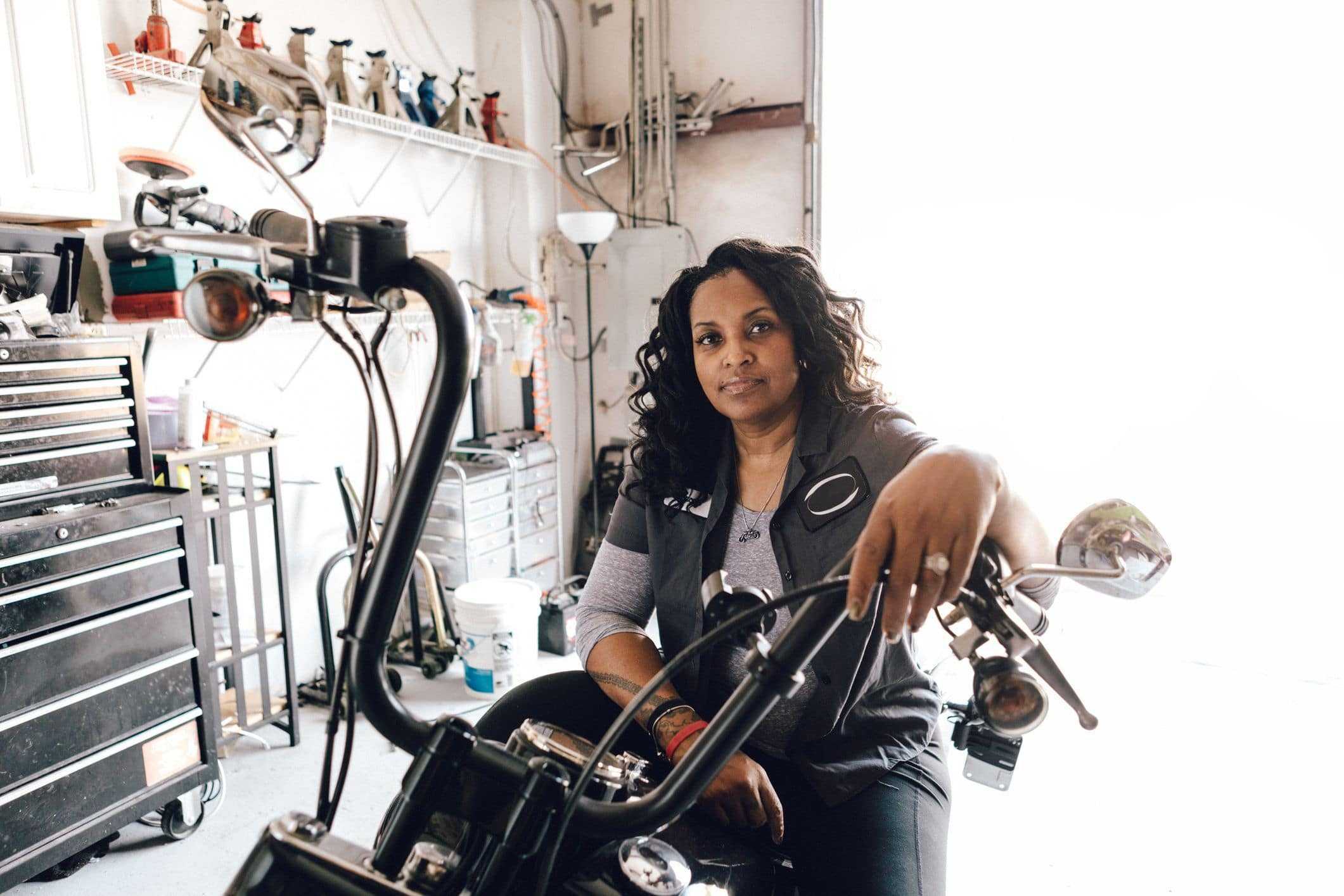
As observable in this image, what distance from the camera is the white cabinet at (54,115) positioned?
183 cm

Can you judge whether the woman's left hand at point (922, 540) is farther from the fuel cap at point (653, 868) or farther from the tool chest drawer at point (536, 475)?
the tool chest drawer at point (536, 475)

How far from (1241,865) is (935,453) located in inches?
82.1

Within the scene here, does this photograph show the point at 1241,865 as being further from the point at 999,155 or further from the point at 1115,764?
the point at 999,155


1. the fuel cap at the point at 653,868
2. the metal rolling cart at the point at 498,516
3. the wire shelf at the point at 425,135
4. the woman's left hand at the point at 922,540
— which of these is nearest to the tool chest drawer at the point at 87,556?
the metal rolling cart at the point at 498,516

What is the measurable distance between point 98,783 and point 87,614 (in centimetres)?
37

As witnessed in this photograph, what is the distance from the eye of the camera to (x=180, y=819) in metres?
2.10

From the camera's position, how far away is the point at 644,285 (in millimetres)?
3947

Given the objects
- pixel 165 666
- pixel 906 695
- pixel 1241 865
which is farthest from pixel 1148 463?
pixel 165 666

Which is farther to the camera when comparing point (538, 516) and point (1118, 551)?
point (538, 516)

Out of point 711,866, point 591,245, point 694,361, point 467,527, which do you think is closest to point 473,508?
point 467,527

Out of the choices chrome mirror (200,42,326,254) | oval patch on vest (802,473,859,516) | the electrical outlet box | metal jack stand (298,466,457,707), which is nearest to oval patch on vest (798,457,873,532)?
oval patch on vest (802,473,859,516)

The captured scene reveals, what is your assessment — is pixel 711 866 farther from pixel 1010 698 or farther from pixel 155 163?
pixel 155 163

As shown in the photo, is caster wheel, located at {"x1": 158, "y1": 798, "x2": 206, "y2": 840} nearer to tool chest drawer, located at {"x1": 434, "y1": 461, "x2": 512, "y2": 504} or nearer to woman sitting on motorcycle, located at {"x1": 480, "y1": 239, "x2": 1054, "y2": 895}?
tool chest drawer, located at {"x1": 434, "y1": 461, "x2": 512, "y2": 504}

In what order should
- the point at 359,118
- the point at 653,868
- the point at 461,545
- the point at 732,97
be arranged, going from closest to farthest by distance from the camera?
the point at 653,868
the point at 359,118
the point at 461,545
the point at 732,97
